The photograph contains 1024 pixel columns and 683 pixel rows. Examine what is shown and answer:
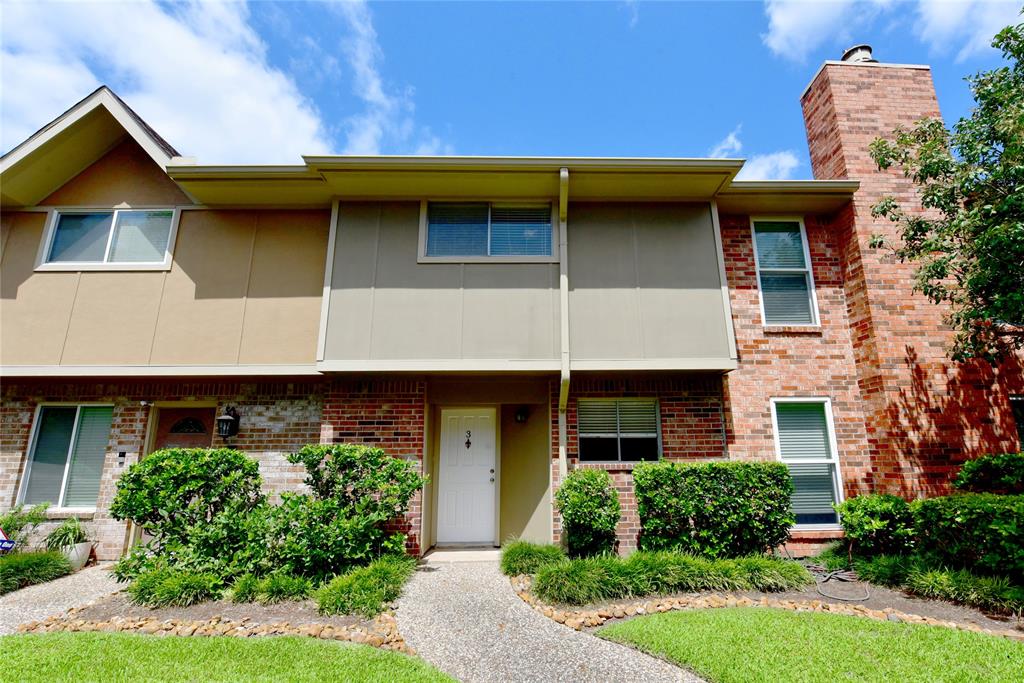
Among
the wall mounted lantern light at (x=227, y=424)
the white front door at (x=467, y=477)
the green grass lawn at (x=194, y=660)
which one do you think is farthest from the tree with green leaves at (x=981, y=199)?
the wall mounted lantern light at (x=227, y=424)

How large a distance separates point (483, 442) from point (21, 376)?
7.15m

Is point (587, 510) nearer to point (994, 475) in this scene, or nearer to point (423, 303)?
point (423, 303)

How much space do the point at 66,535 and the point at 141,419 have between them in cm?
185

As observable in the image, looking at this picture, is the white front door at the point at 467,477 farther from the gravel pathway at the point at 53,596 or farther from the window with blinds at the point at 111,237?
the window with blinds at the point at 111,237

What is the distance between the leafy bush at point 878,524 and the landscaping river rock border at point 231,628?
6.24 metres

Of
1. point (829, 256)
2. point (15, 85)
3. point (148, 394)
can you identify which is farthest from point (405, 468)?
point (15, 85)

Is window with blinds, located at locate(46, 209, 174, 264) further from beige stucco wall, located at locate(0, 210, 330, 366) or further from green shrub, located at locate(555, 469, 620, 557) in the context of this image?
green shrub, located at locate(555, 469, 620, 557)

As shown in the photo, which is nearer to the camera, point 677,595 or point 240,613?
point 240,613

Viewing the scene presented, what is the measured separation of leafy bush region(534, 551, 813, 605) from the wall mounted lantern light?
5233 mm

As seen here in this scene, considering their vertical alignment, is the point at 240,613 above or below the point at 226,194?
below

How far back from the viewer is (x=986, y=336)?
6.44 metres

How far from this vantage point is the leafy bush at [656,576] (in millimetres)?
5117

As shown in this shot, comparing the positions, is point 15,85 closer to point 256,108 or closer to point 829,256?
point 256,108

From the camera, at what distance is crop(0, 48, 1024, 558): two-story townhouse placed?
274 inches
